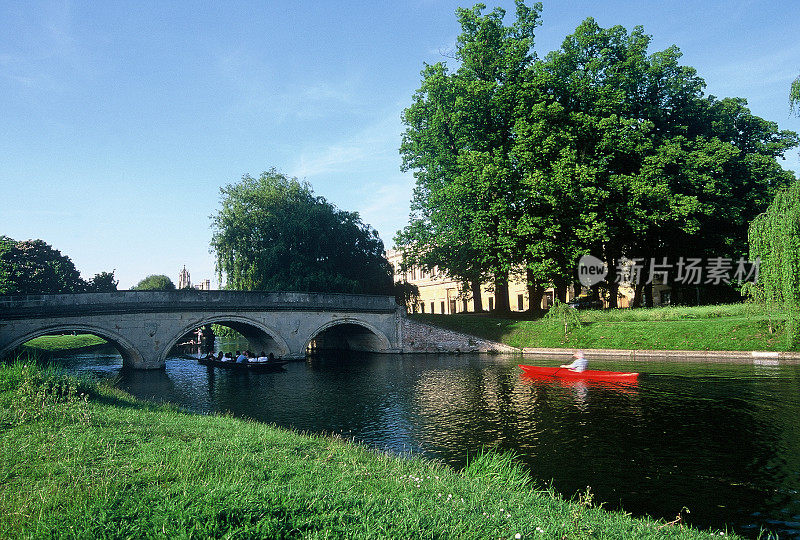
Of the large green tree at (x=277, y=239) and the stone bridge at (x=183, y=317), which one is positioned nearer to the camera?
the stone bridge at (x=183, y=317)

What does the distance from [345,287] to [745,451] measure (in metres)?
33.5

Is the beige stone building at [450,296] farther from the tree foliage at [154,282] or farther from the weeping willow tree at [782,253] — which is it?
the tree foliage at [154,282]

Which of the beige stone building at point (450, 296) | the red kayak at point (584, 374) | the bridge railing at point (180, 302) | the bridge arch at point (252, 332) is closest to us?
the red kayak at point (584, 374)

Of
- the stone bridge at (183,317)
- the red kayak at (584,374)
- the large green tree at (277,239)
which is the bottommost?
the red kayak at (584,374)

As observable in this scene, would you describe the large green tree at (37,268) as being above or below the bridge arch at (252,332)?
above

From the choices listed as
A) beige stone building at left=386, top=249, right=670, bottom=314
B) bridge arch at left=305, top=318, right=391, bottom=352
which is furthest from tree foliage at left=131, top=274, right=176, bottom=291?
bridge arch at left=305, top=318, right=391, bottom=352

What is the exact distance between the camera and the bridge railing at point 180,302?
1049 inches

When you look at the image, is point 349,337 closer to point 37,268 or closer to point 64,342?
point 64,342

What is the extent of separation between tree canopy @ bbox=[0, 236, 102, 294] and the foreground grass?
55.1 m

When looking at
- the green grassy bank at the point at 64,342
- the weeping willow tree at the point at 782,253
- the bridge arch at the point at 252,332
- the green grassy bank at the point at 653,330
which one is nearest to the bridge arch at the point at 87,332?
the bridge arch at the point at 252,332

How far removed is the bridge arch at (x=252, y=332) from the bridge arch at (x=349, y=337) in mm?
2127

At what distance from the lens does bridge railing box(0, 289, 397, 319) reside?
87.4 ft

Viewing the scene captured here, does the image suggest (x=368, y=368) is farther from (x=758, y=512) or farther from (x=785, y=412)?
(x=758, y=512)

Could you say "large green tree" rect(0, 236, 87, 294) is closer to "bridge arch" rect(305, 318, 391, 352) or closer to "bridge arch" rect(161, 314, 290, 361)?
"bridge arch" rect(161, 314, 290, 361)
